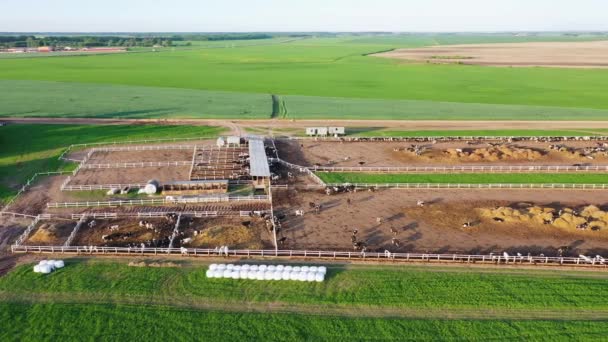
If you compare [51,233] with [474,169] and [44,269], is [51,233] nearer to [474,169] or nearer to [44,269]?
[44,269]

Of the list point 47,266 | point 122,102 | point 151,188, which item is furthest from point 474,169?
point 122,102

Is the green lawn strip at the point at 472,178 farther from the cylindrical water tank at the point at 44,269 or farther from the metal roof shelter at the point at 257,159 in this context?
the cylindrical water tank at the point at 44,269

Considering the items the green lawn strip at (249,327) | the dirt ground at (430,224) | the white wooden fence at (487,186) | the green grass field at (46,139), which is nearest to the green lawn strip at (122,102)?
the green grass field at (46,139)

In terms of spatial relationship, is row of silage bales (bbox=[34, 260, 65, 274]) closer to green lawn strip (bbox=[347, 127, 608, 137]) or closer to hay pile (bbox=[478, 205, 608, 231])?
hay pile (bbox=[478, 205, 608, 231])

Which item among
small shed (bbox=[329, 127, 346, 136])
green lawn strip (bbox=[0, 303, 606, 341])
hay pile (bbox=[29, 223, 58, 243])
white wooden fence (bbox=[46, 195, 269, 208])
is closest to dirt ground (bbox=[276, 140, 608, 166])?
small shed (bbox=[329, 127, 346, 136])

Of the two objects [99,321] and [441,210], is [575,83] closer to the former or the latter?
[441,210]

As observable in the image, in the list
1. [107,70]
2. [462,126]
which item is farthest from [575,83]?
[107,70]
